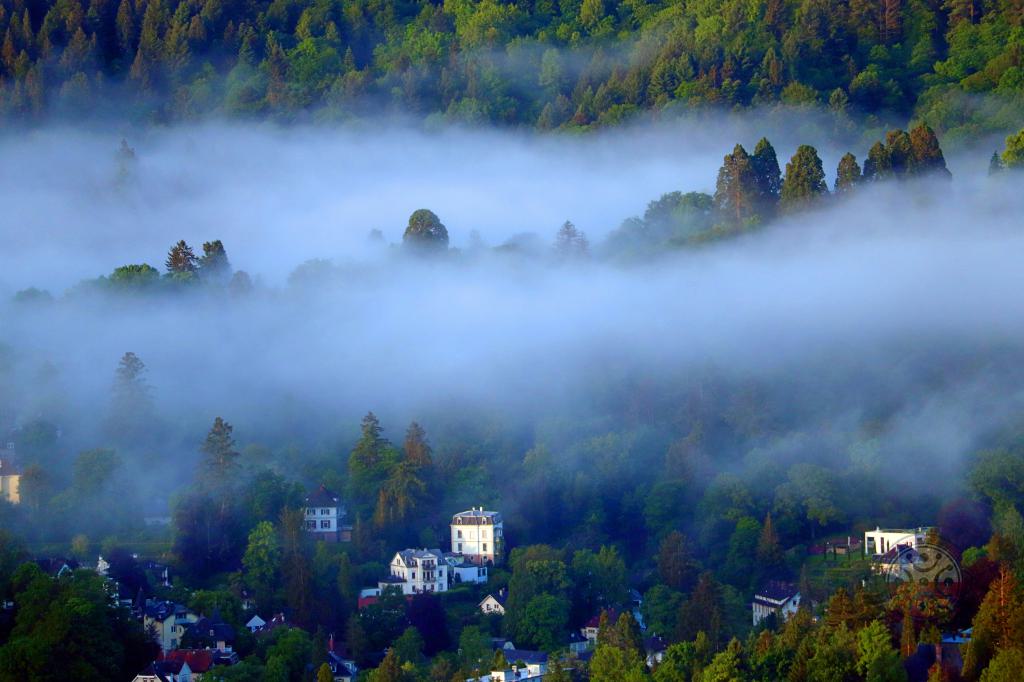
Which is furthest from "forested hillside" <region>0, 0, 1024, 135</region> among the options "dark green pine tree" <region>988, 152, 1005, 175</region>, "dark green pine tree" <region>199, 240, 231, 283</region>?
"dark green pine tree" <region>199, 240, 231, 283</region>

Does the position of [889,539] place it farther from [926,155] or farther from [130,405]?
[130,405]

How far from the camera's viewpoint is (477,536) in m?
85.3

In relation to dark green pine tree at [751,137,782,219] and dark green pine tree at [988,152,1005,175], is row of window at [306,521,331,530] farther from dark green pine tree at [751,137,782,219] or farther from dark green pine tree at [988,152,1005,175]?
dark green pine tree at [988,152,1005,175]

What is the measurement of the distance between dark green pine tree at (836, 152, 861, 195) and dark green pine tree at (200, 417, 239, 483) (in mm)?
28182

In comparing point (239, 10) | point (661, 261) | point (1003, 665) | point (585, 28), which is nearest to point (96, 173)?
point (239, 10)

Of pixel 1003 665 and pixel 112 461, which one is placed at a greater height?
pixel 112 461

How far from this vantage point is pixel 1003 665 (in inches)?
2569

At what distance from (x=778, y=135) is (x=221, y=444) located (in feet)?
140

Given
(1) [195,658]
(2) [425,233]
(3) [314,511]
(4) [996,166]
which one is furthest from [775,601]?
(2) [425,233]

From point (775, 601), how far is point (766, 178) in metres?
30.8

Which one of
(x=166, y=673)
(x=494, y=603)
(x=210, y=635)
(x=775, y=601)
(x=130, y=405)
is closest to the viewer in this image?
(x=166, y=673)

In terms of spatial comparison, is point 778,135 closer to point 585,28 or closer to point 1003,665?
point 585,28

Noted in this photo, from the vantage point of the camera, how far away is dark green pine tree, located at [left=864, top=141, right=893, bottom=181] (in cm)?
10306

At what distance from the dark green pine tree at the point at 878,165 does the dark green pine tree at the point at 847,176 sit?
0.44 m
